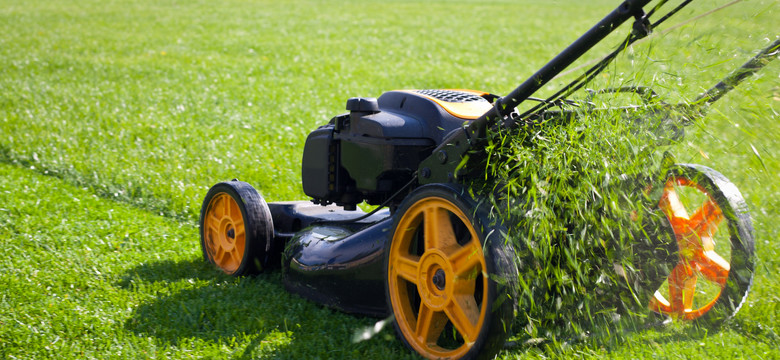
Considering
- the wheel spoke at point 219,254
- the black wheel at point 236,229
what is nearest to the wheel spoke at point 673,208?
the black wheel at point 236,229

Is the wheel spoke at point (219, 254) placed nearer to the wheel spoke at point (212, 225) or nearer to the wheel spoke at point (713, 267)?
the wheel spoke at point (212, 225)

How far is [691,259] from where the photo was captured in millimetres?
3352

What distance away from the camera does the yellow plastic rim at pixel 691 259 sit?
3332 mm

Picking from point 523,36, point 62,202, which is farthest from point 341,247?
point 523,36

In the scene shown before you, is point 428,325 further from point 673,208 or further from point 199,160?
point 199,160

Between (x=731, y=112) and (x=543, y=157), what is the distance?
711mm

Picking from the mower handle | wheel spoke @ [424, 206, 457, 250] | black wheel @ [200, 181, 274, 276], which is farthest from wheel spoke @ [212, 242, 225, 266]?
the mower handle

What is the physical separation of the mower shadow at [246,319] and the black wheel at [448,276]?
0.18 m

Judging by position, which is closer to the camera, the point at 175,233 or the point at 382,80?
the point at 175,233

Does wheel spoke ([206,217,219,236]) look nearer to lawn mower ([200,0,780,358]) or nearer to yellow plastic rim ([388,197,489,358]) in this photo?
lawn mower ([200,0,780,358])

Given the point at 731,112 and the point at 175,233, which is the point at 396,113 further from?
the point at 175,233

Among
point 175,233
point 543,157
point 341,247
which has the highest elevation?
point 543,157

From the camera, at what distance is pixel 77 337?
3.42 meters

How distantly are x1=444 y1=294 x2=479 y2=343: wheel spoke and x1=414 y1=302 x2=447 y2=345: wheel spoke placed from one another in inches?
5.2
